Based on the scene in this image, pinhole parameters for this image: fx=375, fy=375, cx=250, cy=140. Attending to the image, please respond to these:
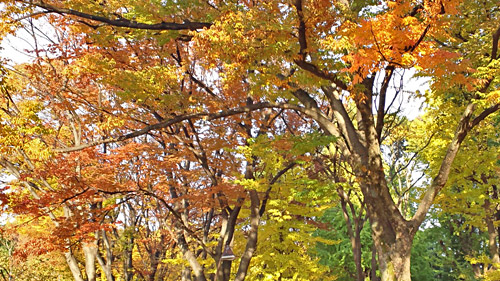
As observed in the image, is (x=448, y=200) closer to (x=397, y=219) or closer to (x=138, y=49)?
(x=397, y=219)

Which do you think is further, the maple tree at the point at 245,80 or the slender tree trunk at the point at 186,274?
the slender tree trunk at the point at 186,274

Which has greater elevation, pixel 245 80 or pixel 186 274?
pixel 245 80

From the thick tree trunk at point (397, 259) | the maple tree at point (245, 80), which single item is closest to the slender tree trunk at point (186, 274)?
the maple tree at point (245, 80)

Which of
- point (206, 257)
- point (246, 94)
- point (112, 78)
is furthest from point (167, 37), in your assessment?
point (206, 257)

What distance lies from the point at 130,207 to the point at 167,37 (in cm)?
1106

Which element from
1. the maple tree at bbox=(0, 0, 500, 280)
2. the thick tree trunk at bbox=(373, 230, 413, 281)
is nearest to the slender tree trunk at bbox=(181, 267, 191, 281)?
the maple tree at bbox=(0, 0, 500, 280)

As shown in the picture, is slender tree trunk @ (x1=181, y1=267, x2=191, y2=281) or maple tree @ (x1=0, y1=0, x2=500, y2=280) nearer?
maple tree @ (x1=0, y1=0, x2=500, y2=280)

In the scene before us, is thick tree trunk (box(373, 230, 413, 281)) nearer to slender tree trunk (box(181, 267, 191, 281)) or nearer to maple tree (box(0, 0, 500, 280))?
maple tree (box(0, 0, 500, 280))

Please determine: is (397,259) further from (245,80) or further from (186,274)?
(186,274)

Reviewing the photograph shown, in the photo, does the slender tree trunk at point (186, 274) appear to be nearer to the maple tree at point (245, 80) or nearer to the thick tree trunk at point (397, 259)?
the maple tree at point (245, 80)

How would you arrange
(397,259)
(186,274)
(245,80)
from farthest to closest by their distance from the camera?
(186,274) → (245,80) → (397,259)

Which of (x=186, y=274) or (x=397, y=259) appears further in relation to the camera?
(x=186, y=274)

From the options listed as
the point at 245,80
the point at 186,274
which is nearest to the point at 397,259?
the point at 245,80

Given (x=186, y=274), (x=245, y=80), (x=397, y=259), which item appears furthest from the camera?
(x=186, y=274)
